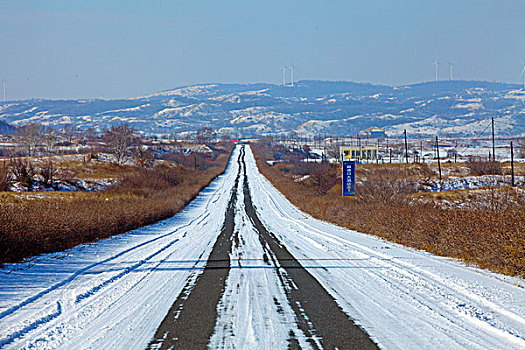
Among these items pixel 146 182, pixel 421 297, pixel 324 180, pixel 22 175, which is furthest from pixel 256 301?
pixel 324 180

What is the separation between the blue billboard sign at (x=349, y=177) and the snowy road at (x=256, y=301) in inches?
728

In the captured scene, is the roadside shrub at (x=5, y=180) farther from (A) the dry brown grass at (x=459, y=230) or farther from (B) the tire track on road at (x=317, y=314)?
(B) the tire track on road at (x=317, y=314)

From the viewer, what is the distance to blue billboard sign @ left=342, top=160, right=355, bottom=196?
106 ft

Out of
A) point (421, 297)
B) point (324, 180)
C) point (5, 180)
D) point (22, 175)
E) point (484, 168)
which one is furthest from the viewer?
point (484, 168)

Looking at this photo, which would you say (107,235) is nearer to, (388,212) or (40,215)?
(40,215)

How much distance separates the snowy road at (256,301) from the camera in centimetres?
594

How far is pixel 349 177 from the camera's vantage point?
108 ft

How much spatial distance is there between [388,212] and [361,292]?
38.4 ft

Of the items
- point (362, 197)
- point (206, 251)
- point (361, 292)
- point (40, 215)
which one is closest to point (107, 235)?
point (40, 215)

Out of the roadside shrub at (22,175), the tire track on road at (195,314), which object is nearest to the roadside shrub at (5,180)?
the roadside shrub at (22,175)

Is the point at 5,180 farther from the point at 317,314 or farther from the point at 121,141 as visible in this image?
the point at 121,141

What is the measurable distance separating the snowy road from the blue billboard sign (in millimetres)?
18500

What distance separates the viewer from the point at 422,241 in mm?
14641

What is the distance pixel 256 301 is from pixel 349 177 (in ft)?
85.2
